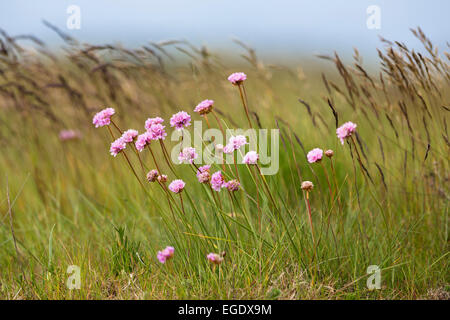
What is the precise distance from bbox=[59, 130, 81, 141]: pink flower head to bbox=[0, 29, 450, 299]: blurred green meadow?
0.12 feet

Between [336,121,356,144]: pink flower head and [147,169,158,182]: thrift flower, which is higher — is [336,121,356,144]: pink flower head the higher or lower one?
the higher one

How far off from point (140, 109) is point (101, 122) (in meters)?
1.73

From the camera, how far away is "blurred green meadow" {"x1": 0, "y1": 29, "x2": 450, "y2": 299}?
1.74 m

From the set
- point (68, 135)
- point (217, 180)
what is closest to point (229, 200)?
point (217, 180)

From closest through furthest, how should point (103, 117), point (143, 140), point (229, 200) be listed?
point (143, 140) → point (103, 117) → point (229, 200)

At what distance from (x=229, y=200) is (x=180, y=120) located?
62 cm

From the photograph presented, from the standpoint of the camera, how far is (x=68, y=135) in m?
3.71

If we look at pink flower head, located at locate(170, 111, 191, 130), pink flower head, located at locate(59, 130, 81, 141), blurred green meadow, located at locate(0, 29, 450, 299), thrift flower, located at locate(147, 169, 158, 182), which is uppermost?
pink flower head, located at locate(170, 111, 191, 130)

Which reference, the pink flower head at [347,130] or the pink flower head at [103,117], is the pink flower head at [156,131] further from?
the pink flower head at [347,130]

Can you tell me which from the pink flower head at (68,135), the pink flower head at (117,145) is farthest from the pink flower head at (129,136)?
the pink flower head at (68,135)

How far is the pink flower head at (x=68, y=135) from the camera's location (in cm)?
366

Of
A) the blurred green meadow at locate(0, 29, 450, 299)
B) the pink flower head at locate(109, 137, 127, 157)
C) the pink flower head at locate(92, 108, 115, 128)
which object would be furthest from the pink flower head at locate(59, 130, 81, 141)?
the pink flower head at locate(109, 137, 127, 157)

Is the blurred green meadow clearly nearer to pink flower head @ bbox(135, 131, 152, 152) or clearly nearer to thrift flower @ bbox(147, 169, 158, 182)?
thrift flower @ bbox(147, 169, 158, 182)

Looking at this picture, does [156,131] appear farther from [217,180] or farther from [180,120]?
[217,180]
